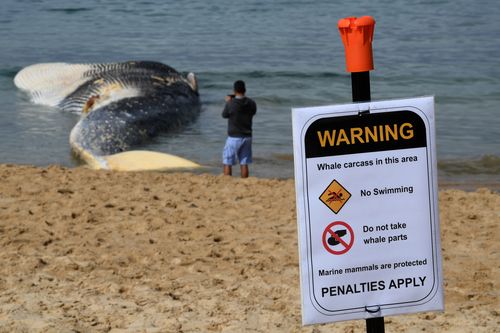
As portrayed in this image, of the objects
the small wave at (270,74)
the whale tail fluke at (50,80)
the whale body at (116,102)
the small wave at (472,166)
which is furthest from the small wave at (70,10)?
the small wave at (472,166)

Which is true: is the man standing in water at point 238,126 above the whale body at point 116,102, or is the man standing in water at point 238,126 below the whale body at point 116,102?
above

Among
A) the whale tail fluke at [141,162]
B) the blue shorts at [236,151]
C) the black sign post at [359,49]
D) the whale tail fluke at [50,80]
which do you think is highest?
the black sign post at [359,49]

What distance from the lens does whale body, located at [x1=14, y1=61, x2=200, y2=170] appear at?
49.5 ft

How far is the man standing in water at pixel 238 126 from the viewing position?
1270cm

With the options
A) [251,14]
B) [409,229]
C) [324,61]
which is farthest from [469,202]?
[251,14]

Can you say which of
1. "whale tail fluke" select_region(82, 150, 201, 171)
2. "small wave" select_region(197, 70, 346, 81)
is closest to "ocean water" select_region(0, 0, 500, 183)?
"small wave" select_region(197, 70, 346, 81)

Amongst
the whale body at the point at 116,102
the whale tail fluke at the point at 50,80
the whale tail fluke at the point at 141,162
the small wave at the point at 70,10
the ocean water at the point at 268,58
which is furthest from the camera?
the small wave at the point at 70,10

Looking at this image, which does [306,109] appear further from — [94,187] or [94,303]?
[94,187]

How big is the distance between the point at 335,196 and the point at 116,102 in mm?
13556

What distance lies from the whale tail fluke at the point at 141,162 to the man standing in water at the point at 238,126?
1.11 metres

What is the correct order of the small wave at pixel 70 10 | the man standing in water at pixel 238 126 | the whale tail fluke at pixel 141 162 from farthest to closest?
1. the small wave at pixel 70 10
2. the whale tail fluke at pixel 141 162
3. the man standing in water at pixel 238 126

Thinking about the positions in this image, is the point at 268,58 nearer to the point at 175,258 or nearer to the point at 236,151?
the point at 236,151

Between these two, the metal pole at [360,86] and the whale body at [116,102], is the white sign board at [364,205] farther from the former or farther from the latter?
the whale body at [116,102]

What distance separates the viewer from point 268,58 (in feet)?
82.4
